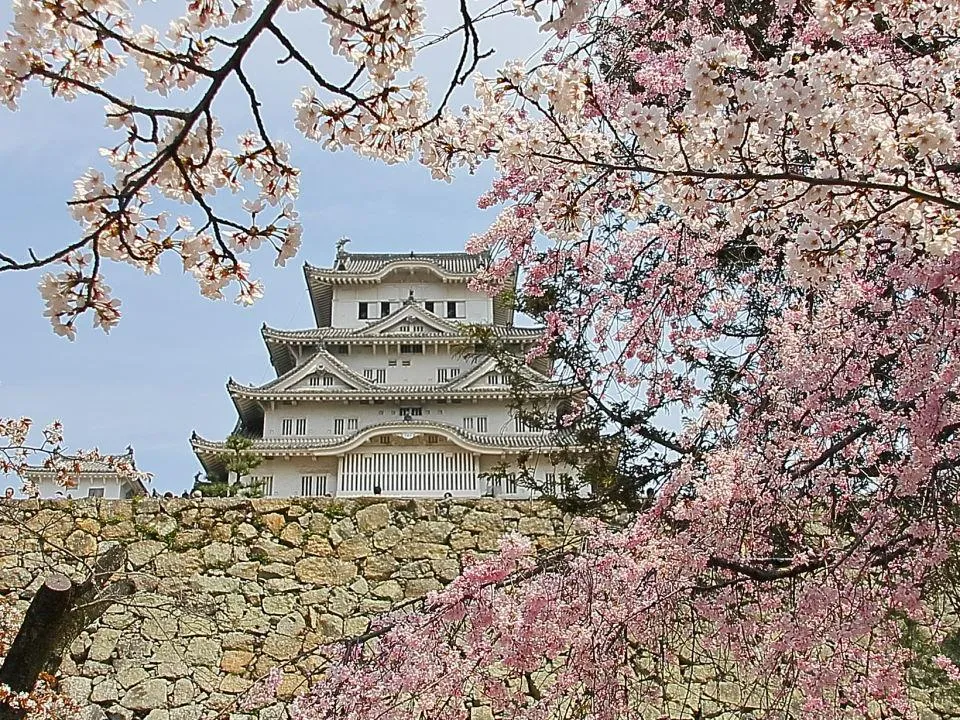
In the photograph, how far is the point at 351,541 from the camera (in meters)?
5.38

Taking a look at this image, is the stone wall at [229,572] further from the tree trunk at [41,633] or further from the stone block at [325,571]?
the tree trunk at [41,633]

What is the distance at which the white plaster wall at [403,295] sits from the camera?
1541 cm

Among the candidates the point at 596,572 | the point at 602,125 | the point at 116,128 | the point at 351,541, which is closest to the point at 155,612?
the point at 351,541

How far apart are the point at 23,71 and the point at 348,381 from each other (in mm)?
12416

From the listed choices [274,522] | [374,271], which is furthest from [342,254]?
[274,522]

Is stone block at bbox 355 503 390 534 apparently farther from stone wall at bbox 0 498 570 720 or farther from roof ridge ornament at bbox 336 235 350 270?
roof ridge ornament at bbox 336 235 350 270

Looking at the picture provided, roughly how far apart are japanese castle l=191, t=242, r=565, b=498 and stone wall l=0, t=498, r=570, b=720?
202 inches

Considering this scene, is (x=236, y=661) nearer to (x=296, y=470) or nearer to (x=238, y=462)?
(x=238, y=462)

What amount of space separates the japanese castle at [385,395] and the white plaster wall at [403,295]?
0.06 feet

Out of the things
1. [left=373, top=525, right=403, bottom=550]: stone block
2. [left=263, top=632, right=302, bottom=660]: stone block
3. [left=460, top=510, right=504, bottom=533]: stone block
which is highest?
[left=460, top=510, right=504, bottom=533]: stone block

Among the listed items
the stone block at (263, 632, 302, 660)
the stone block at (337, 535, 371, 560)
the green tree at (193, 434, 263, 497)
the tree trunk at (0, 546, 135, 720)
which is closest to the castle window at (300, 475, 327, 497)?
the green tree at (193, 434, 263, 497)

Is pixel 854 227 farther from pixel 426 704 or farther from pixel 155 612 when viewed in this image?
pixel 155 612

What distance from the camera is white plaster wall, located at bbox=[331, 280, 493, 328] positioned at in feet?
50.5

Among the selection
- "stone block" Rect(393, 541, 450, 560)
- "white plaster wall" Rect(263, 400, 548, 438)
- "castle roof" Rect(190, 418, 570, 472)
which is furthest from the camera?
"white plaster wall" Rect(263, 400, 548, 438)
